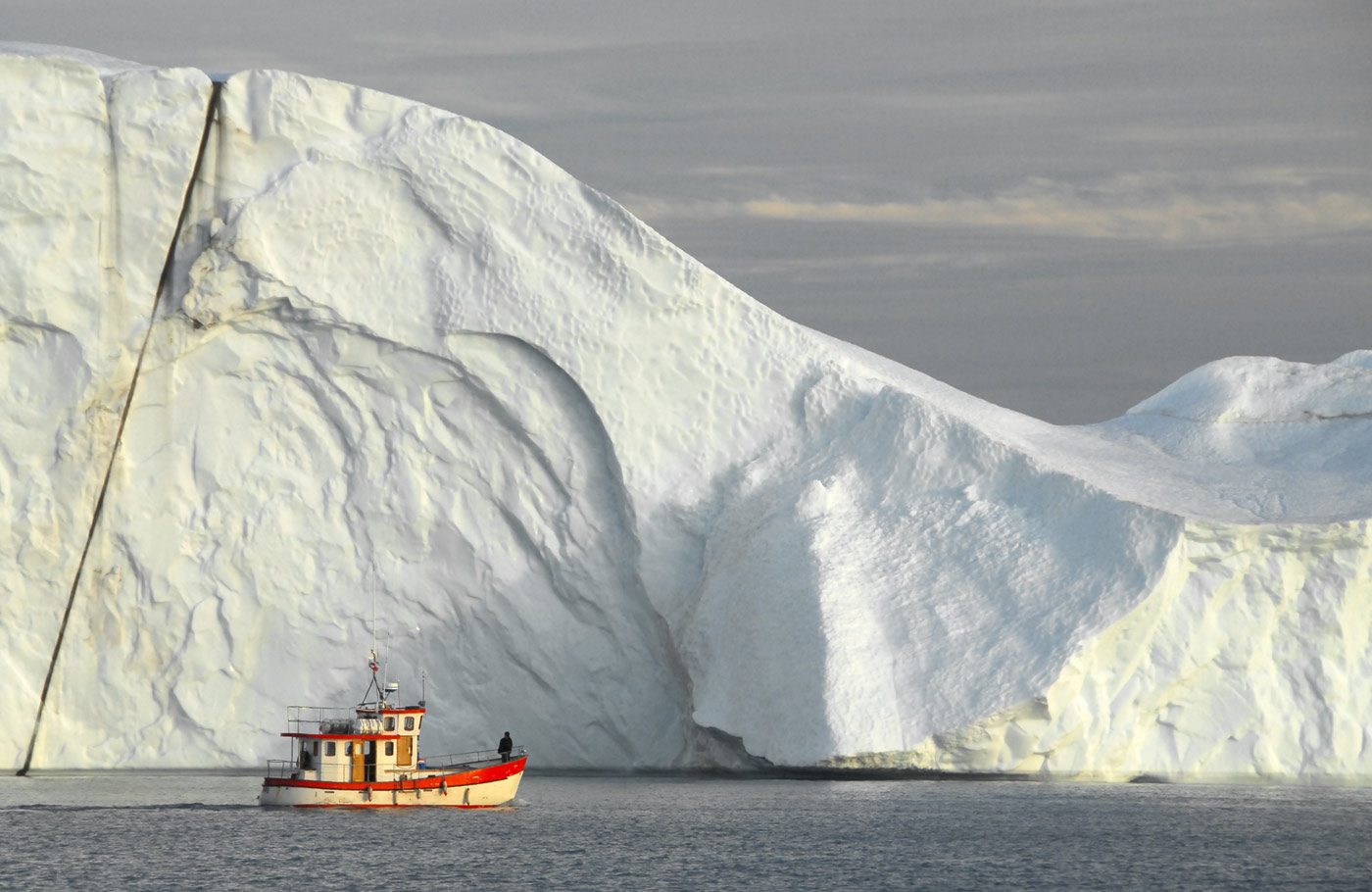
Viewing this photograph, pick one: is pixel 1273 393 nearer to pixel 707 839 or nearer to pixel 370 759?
pixel 707 839

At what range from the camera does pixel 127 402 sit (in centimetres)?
3347

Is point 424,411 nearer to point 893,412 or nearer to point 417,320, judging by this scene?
point 417,320

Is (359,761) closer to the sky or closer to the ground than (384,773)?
closer to the sky

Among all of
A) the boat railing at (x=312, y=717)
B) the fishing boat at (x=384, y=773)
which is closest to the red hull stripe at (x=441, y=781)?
the fishing boat at (x=384, y=773)

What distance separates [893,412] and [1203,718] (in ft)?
22.8

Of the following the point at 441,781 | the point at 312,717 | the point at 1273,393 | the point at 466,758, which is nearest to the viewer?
the point at 441,781

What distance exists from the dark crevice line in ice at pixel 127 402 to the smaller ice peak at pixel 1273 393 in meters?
18.2

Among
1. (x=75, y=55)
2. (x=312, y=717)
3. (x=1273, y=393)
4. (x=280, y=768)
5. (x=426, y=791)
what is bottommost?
(x=426, y=791)

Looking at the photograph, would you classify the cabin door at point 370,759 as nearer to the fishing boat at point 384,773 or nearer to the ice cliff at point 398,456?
the fishing boat at point 384,773

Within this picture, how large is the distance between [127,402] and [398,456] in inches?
177

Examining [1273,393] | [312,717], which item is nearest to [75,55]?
[312,717]

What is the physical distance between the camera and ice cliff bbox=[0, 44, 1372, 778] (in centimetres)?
3294

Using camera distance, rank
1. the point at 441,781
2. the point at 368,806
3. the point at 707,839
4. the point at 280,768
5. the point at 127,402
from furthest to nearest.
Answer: the point at 127,402
the point at 280,768
the point at 368,806
the point at 441,781
the point at 707,839

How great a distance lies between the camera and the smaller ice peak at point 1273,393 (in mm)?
36375
